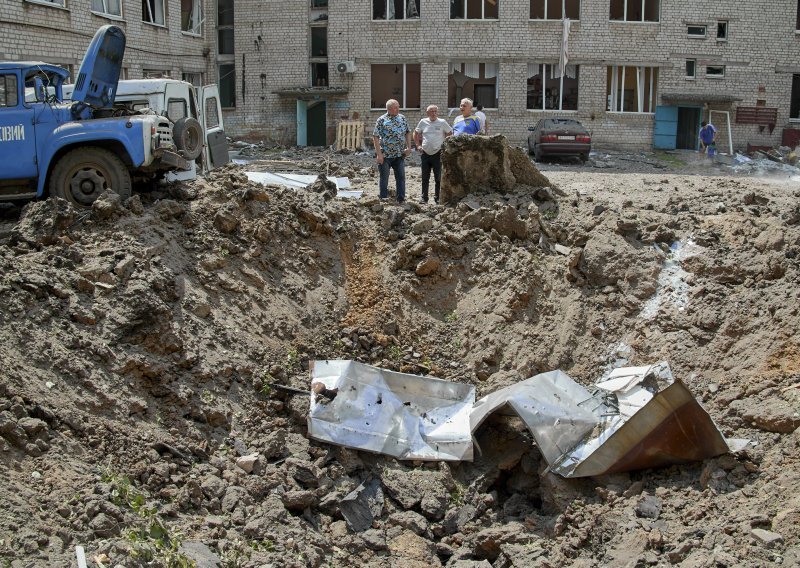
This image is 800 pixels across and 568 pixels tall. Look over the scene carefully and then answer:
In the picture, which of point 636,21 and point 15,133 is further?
point 636,21

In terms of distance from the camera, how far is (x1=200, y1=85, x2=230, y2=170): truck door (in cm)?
1446

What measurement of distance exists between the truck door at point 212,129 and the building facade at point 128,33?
262 inches

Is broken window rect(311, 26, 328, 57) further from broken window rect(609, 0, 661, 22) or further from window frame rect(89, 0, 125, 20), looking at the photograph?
broken window rect(609, 0, 661, 22)

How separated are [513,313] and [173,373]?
13.4 feet

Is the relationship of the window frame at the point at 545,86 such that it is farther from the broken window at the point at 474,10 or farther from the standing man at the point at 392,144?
the standing man at the point at 392,144

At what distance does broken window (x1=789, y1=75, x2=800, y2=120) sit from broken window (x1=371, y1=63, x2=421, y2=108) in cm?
1343

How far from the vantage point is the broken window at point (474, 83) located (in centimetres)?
2956

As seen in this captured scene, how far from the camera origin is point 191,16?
97.1 feet

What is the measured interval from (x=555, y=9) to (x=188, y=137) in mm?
21539

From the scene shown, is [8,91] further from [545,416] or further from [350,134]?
[350,134]

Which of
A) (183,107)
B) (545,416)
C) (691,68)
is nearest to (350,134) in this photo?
(691,68)

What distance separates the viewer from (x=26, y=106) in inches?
411

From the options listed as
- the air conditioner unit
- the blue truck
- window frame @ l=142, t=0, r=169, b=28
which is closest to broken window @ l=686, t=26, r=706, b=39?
the air conditioner unit

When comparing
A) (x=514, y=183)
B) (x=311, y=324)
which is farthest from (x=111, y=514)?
(x=514, y=183)
